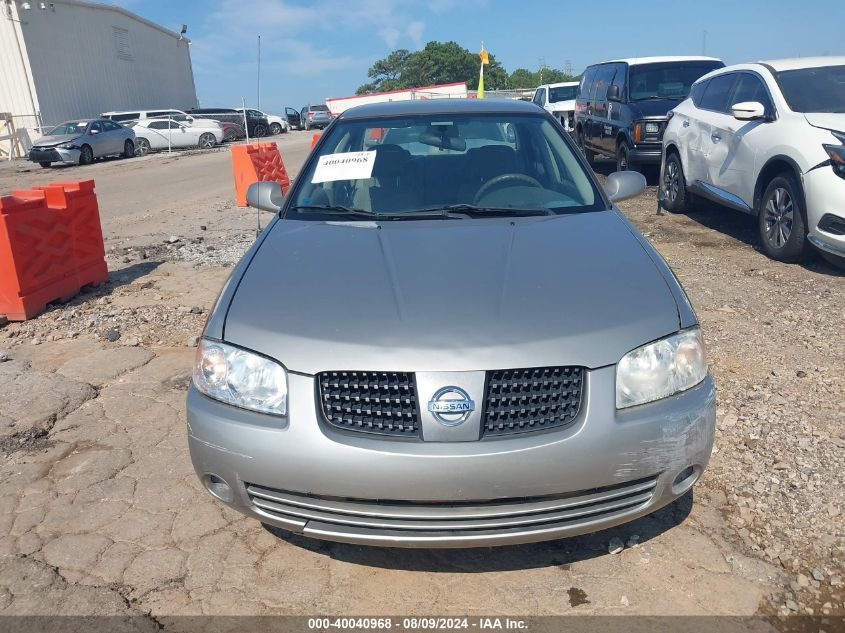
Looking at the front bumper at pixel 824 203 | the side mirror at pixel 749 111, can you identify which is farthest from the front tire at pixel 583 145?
the front bumper at pixel 824 203

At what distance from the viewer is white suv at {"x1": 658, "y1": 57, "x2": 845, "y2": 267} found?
227 inches

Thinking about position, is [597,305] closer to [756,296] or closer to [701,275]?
[756,296]

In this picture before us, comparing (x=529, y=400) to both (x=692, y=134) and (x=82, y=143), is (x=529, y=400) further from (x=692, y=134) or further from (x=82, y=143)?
(x=82, y=143)

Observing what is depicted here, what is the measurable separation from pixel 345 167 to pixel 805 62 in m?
5.59

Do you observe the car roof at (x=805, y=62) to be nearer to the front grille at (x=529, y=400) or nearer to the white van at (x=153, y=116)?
the front grille at (x=529, y=400)

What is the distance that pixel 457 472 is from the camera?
2070mm

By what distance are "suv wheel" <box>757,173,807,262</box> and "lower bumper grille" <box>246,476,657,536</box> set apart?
4812mm

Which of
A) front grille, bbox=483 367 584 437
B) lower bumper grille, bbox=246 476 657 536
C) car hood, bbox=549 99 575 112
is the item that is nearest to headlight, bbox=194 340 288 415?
lower bumper grille, bbox=246 476 657 536

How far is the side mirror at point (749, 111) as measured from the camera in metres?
6.47

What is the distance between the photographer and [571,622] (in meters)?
2.30

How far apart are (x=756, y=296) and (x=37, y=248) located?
600cm

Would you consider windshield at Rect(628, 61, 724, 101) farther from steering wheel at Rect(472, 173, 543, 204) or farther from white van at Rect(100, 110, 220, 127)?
white van at Rect(100, 110, 220, 127)

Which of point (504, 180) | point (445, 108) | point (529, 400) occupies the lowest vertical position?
point (529, 400)

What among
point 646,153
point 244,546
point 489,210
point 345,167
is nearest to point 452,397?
point 244,546
